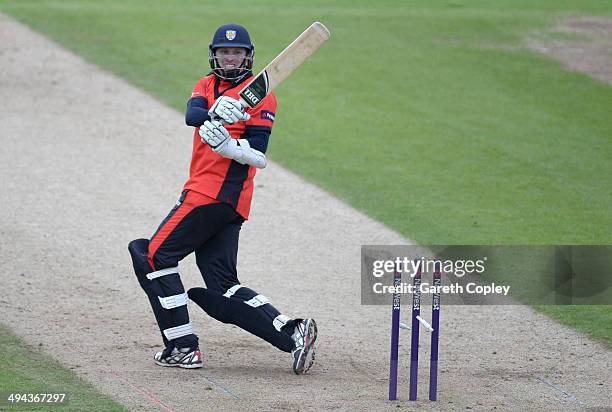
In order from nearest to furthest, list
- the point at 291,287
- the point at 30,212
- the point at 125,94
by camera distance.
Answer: the point at 291,287
the point at 30,212
the point at 125,94

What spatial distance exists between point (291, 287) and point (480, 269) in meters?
1.78

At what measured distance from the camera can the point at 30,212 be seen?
1134 centimetres

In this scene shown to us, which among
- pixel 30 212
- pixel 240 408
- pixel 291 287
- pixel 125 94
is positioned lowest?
pixel 240 408

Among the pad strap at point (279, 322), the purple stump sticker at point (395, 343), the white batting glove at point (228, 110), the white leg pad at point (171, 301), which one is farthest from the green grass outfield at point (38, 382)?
the white batting glove at point (228, 110)

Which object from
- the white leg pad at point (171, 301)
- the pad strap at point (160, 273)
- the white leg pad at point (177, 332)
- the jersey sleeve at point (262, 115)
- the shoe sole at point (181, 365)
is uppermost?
the jersey sleeve at point (262, 115)

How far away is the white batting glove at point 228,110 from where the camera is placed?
23.3 ft

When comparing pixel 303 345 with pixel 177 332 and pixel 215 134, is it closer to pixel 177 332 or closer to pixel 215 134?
pixel 177 332

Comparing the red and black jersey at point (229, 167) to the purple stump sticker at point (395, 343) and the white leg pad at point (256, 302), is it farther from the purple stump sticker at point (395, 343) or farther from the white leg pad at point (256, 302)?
the purple stump sticker at point (395, 343)

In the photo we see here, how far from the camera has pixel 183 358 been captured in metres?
7.44

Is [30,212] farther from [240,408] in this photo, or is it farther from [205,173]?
[240,408]

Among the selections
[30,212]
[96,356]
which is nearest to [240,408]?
[96,356]

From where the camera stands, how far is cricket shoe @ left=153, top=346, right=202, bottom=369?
7441mm

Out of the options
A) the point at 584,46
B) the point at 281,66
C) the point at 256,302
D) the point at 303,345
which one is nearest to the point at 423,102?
the point at 584,46

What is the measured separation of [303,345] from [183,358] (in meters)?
0.81
